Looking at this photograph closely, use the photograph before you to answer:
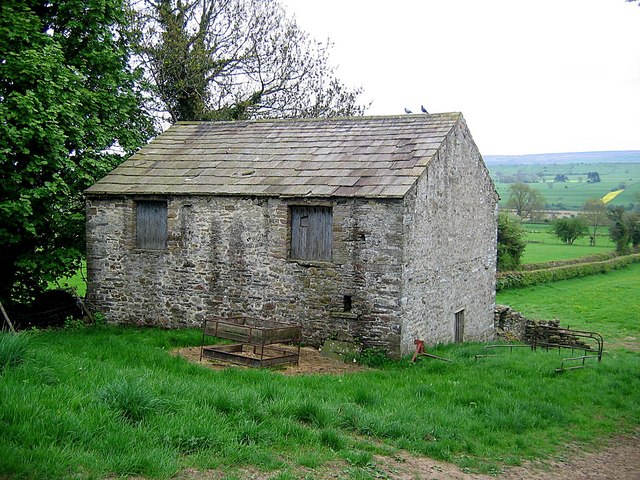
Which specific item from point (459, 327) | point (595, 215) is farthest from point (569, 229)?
point (459, 327)

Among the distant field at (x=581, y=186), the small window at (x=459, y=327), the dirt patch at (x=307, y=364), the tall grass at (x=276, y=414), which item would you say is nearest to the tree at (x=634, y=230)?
the distant field at (x=581, y=186)

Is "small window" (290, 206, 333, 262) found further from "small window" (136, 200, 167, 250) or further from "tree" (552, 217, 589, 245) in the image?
"tree" (552, 217, 589, 245)

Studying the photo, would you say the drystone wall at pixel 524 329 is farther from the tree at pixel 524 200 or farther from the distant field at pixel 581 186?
the distant field at pixel 581 186

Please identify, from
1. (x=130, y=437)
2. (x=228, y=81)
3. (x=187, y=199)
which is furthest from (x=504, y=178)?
(x=130, y=437)

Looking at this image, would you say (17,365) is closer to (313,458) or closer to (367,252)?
(313,458)

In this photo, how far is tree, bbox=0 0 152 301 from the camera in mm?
14141

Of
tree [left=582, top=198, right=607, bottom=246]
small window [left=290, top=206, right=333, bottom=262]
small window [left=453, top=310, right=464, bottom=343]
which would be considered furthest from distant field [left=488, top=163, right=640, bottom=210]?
small window [left=290, top=206, right=333, bottom=262]

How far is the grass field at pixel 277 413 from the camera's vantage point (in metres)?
6.20

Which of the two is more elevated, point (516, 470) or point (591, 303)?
point (591, 303)

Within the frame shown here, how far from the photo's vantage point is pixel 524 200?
6631 centimetres

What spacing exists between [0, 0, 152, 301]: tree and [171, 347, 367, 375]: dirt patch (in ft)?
16.4

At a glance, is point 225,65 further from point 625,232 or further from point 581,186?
point 581,186

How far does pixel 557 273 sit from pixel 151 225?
1116 inches

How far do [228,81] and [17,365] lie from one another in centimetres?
2150
